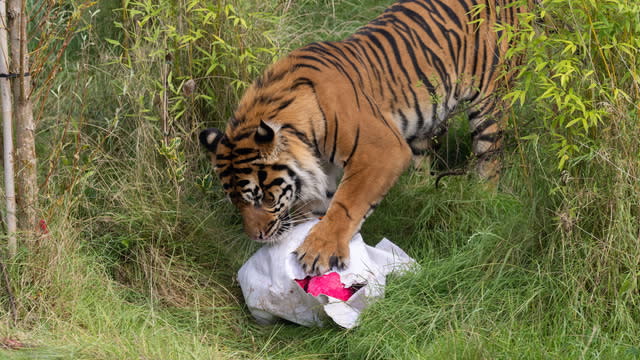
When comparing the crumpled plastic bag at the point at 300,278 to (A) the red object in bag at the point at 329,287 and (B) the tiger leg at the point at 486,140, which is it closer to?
(A) the red object in bag at the point at 329,287

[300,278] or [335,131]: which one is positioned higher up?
[335,131]

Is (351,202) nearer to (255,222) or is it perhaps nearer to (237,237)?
(255,222)

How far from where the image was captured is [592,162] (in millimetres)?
3562

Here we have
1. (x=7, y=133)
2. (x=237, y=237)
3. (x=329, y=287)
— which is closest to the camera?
(x=7, y=133)

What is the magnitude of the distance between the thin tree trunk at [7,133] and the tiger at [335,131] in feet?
3.08

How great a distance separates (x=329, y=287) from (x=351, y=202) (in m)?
0.47

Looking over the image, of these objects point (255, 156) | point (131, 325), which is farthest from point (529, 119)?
point (131, 325)

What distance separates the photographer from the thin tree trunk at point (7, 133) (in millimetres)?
3691

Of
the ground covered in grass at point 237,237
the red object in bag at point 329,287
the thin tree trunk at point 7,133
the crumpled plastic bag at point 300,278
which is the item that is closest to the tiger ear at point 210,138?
the ground covered in grass at point 237,237

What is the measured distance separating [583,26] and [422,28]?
1.70 m

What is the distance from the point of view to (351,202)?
424cm

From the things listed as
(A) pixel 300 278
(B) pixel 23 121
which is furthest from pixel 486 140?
(B) pixel 23 121

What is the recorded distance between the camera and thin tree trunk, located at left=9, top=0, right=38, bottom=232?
3.73m

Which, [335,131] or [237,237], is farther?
[237,237]
